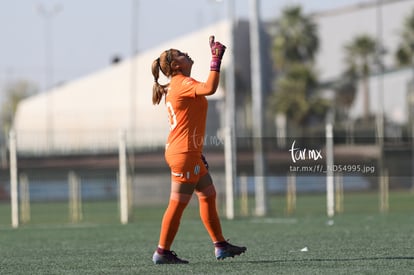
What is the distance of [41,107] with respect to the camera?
80.4 metres

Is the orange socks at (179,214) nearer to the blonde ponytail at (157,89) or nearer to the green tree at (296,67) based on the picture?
the blonde ponytail at (157,89)

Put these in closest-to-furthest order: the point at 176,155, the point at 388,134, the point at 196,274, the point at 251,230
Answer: the point at 196,274 < the point at 176,155 < the point at 251,230 < the point at 388,134

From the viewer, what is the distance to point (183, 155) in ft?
32.3

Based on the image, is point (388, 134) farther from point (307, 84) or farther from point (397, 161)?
point (307, 84)

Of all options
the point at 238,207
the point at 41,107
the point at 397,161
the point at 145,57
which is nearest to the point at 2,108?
the point at 41,107

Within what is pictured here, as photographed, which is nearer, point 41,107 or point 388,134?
point 388,134

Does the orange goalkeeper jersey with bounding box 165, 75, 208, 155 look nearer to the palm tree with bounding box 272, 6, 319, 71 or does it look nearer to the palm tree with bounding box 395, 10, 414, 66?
the palm tree with bounding box 395, 10, 414, 66

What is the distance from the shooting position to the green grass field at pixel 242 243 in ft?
31.6

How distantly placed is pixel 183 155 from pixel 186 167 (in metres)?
0.12

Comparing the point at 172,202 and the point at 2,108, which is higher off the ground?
the point at 2,108

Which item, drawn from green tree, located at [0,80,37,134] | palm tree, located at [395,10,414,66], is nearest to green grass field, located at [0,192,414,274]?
palm tree, located at [395,10,414,66]

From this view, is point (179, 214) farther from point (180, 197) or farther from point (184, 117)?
point (184, 117)

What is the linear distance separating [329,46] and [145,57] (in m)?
12.7

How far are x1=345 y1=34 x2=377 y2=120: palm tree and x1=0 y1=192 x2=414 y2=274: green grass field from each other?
4919cm
